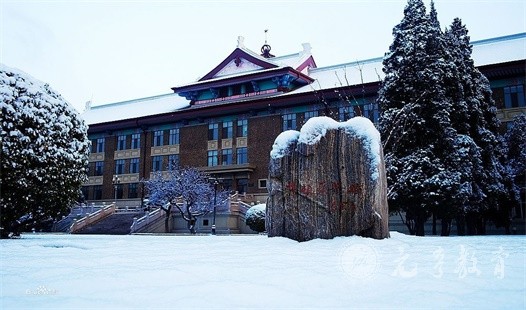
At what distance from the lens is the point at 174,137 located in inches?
1574

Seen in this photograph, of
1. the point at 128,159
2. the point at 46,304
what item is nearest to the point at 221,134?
the point at 128,159

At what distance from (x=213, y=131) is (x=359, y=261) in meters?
32.4

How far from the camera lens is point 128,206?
3956 cm

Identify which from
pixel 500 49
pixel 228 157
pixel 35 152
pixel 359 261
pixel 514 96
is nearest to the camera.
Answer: pixel 359 261

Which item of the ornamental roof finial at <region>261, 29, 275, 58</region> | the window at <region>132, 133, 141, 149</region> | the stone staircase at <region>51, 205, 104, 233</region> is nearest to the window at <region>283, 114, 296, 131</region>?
the ornamental roof finial at <region>261, 29, 275, 58</region>

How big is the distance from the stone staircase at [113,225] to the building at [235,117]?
18.1 ft

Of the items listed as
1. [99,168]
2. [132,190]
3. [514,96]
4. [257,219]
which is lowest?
[257,219]

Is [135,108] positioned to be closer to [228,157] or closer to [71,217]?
[228,157]

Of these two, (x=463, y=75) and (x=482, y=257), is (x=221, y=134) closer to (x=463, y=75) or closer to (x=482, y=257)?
(x=463, y=75)

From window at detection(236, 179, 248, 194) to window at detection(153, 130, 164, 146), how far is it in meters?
9.14

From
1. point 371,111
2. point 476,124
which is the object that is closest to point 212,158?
point 371,111

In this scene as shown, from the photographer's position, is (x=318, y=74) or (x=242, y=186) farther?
(x=318, y=74)

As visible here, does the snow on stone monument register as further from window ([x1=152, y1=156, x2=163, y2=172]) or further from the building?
window ([x1=152, y1=156, x2=163, y2=172])

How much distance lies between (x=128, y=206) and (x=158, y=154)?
17.4 ft
